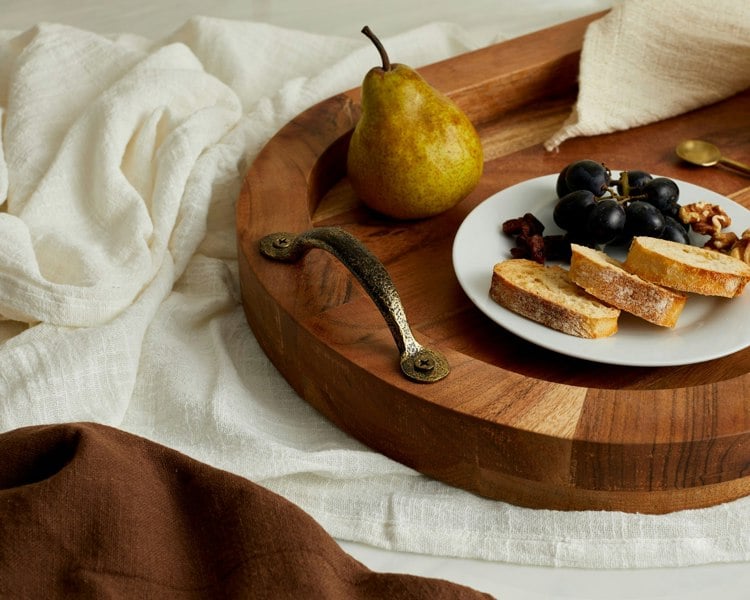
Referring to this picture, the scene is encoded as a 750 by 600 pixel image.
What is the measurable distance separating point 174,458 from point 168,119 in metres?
0.54

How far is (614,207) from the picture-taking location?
38.2 inches

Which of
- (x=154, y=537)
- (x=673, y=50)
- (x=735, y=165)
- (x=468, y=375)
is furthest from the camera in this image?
(x=673, y=50)

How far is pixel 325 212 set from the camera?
1.14m

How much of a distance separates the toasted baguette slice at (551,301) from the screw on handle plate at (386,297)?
10 cm

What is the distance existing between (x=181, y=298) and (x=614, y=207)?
1.38 feet

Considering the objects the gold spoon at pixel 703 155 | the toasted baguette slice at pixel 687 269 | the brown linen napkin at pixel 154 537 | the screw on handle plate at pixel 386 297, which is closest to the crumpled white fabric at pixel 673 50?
the gold spoon at pixel 703 155

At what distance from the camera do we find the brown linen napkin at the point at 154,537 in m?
0.68

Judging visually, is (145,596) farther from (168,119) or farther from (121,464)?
(168,119)

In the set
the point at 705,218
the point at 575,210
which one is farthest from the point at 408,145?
the point at 705,218

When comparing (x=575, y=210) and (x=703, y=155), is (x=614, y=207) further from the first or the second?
(x=703, y=155)

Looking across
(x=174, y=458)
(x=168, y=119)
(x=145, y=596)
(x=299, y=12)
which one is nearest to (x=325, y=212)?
(x=168, y=119)

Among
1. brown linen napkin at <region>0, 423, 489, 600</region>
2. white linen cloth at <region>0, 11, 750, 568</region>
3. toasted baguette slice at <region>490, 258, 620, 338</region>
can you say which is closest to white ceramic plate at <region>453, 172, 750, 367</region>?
toasted baguette slice at <region>490, 258, 620, 338</region>

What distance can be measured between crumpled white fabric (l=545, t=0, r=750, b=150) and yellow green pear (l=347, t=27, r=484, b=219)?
0.30m

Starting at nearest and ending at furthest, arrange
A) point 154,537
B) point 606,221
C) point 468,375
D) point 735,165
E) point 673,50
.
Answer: point 154,537
point 468,375
point 606,221
point 735,165
point 673,50
